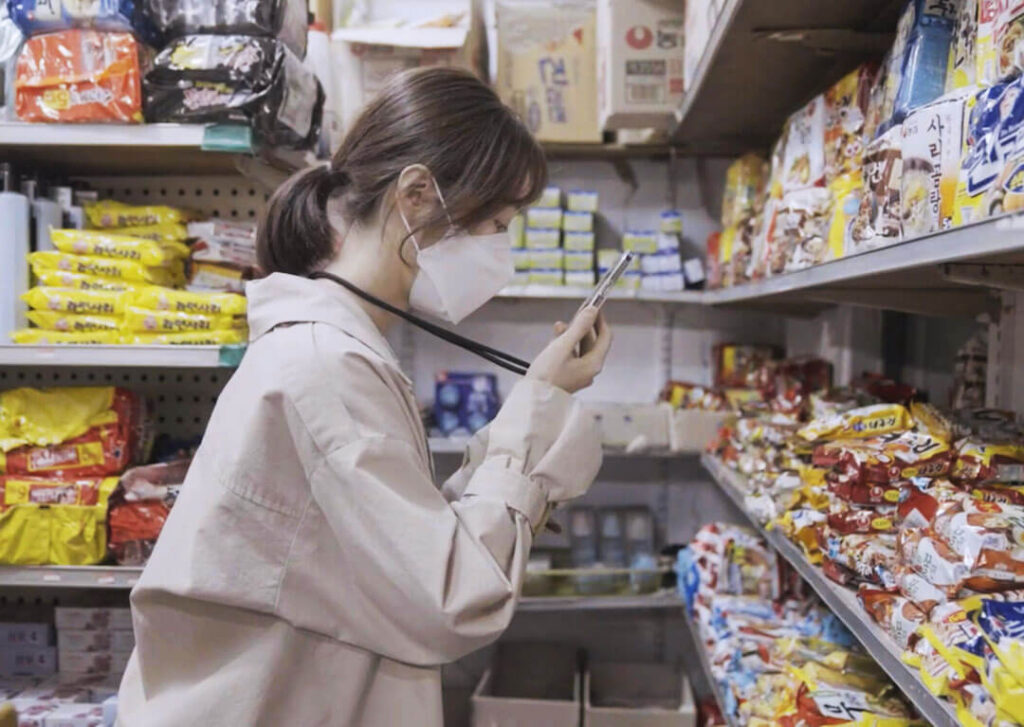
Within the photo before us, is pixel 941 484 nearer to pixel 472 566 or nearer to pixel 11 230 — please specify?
pixel 472 566

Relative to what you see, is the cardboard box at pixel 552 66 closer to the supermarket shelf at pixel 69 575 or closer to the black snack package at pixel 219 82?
the black snack package at pixel 219 82

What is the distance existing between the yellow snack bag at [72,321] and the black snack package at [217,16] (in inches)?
26.4

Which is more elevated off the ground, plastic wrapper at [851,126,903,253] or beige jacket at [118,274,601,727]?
plastic wrapper at [851,126,903,253]

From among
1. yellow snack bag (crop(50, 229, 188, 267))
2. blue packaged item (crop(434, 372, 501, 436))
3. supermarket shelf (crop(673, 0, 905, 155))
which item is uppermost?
supermarket shelf (crop(673, 0, 905, 155))

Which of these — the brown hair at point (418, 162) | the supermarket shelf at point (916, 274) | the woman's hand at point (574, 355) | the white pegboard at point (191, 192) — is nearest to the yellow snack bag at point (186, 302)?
the white pegboard at point (191, 192)

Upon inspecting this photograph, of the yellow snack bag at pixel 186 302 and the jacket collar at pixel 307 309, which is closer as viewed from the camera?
the jacket collar at pixel 307 309

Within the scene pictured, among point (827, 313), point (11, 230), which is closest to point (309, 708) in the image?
point (11, 230)

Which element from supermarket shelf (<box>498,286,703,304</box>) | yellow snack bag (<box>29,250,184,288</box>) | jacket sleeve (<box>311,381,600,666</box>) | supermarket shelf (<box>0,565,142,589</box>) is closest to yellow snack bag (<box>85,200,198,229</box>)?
yellow snack bag (<box>29,250,184,288</box>)

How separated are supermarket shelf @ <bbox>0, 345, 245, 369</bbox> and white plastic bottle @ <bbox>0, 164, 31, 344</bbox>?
0.09 metres

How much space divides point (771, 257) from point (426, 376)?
1827 mm

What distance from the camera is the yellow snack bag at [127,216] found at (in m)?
2.04

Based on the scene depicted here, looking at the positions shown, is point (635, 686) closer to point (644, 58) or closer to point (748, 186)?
point (748, 186)

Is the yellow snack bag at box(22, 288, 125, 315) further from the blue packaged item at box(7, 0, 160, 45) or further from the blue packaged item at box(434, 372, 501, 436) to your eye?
the blue packaged item at box(434, 372, 501, 436)

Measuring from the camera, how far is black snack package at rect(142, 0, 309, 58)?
185 cm
